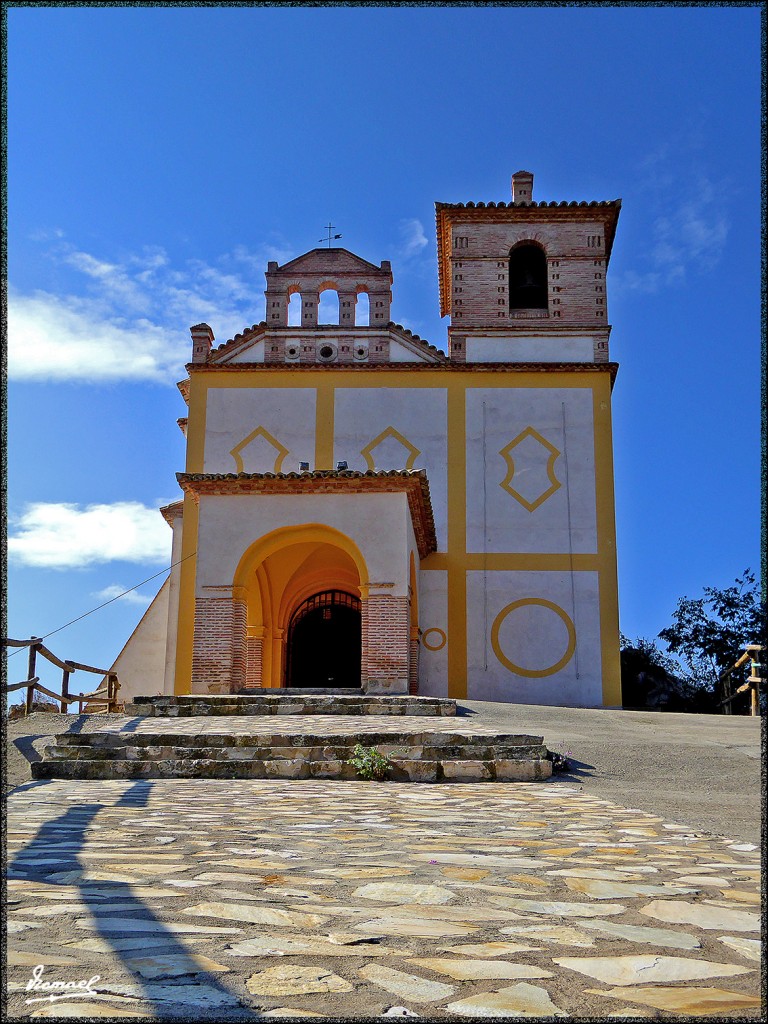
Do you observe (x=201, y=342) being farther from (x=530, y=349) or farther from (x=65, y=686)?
(x=65, y=686)

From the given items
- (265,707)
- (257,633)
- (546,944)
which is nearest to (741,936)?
(546,944)

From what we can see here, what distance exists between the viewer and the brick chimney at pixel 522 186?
891 inches

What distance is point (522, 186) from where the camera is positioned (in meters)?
22.7

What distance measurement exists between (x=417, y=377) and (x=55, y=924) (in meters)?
19.1

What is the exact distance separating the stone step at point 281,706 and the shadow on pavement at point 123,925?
278 inches

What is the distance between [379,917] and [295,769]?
16.8 feet

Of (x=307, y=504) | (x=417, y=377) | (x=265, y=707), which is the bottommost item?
(x=265, y=707)

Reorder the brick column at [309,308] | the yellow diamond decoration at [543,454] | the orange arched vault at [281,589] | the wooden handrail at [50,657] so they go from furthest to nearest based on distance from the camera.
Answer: the brick column at [309,308], the yellow diamond decoration at [543,454], the orange arched vault at [281,589], the wooden handrail at [50,657]

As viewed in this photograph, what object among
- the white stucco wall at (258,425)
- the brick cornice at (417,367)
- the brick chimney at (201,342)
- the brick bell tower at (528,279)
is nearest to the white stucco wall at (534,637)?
the brick cornice at (417,367)

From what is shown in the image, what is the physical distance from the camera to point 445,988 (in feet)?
7.41

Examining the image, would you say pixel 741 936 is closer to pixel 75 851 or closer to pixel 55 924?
pixel 55 924

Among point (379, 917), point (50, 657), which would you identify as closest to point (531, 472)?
point (50, 657)

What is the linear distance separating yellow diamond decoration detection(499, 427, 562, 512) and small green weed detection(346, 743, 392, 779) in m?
13.1

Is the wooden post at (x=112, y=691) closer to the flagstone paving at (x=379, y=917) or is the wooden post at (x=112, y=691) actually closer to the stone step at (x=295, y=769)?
the stone step at (x=295, y=769)
